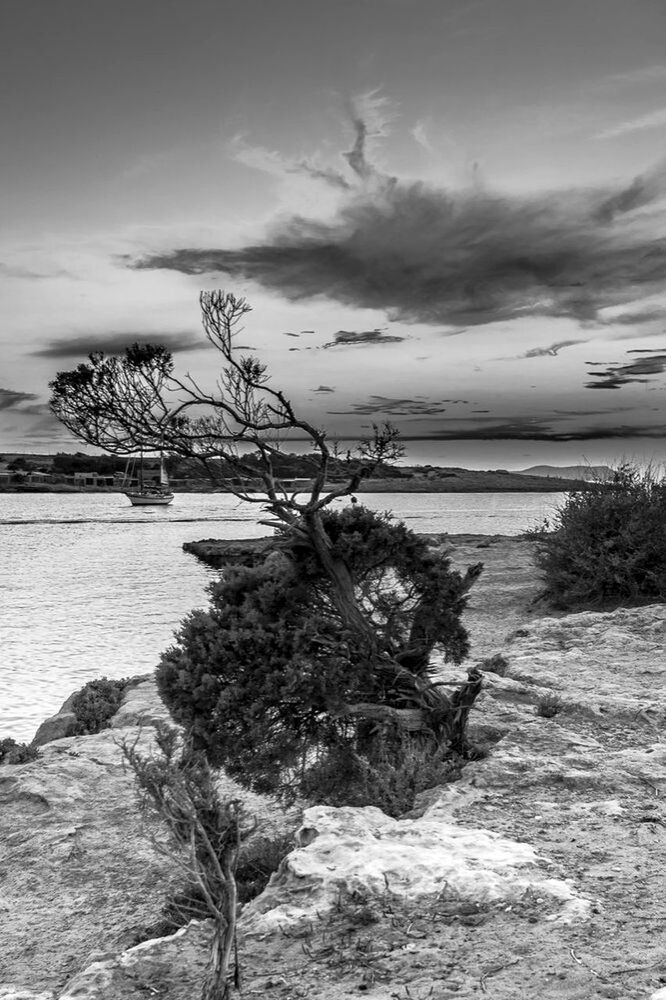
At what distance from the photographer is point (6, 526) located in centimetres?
7775

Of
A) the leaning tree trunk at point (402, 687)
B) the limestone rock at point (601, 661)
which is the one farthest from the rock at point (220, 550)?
the leaning tree trunk at point (402, 687)

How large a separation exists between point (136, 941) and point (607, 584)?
14.3m

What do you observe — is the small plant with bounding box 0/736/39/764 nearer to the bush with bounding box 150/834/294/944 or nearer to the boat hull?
the bush with bounding box 150/834/294/944

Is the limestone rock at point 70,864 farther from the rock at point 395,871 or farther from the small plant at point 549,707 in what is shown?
the small plant at point 549,707

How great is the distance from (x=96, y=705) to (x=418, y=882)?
7.68 meters

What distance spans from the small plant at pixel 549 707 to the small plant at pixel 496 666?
191 cm

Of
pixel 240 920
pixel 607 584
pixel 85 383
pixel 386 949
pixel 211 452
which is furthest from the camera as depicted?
pixel 607 584

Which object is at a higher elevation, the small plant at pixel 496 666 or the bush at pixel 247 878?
the small plant at pixel 496 666

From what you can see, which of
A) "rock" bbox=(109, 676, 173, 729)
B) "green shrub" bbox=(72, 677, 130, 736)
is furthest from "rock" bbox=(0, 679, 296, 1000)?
"green shrub" bbox=(72, 677, 130, 736)

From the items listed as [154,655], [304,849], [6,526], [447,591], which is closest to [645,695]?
[447,591]

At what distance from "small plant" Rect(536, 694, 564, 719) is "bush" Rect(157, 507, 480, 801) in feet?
4.16

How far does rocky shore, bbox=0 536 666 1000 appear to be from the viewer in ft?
11.2

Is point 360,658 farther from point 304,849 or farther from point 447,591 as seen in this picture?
point 304,849

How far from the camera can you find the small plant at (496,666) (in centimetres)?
1031
